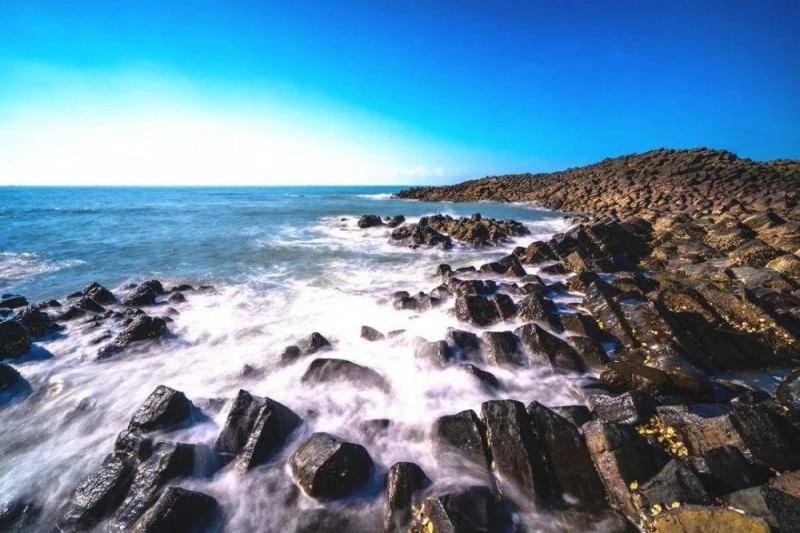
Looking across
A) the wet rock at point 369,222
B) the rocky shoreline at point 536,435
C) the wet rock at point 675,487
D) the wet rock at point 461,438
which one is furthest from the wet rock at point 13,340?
the wet rock at point 369,222

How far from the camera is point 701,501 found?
3.06 meters

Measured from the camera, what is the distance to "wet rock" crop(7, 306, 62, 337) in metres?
7.61

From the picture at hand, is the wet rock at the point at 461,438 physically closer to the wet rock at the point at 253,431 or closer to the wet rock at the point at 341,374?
the wet rock at the point at 341,374

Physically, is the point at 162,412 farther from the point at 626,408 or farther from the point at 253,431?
the point at 626,408

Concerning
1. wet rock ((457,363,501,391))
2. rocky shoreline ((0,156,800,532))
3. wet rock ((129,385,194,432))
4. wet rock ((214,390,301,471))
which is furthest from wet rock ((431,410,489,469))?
wet rock ((129,385,194,432))

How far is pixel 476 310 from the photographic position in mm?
7770

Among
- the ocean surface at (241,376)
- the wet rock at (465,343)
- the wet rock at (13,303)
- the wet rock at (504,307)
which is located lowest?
the ocean surface at (241,376)

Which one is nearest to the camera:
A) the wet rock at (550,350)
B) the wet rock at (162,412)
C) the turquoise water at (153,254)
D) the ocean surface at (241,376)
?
the ocean surface at (241,376)

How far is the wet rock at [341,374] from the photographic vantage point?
572cm

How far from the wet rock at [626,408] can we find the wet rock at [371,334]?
13.4 ft

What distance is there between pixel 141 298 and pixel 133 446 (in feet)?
22.5

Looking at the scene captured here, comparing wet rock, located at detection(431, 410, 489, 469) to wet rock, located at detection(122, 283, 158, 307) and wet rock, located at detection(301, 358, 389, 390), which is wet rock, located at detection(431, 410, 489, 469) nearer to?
wet rock, located at detection(301, 358, 389, 390)

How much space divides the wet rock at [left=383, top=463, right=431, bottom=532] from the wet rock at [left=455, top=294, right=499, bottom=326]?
13.8 feet

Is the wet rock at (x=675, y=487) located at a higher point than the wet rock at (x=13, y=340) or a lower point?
higher
